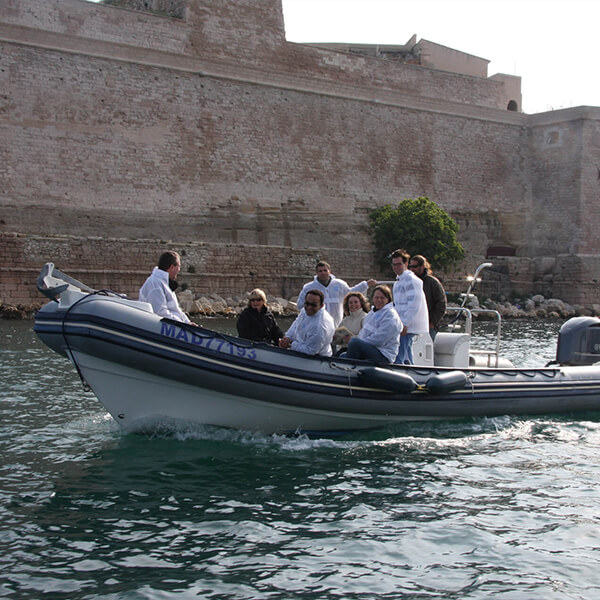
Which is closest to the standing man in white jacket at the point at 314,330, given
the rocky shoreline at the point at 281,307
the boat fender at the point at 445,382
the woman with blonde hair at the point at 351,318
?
the woman with blonde hair at the point at 351,318

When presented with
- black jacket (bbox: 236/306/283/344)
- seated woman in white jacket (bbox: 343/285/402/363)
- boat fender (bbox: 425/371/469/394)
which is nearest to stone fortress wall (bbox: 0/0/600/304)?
black jacket (bbox: 236/306/283/344)

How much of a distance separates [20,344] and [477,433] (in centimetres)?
923

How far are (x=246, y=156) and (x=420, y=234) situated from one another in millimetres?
6546

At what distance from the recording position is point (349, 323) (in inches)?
301

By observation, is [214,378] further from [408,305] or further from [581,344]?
[581,344]

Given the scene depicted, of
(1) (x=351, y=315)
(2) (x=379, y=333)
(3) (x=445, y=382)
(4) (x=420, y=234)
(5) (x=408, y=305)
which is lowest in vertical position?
(3) (x=445, y=382)

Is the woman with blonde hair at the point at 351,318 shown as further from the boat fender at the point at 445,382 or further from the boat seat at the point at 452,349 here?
the boat seat at the point at 452,349

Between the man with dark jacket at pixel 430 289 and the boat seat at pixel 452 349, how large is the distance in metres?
0.25

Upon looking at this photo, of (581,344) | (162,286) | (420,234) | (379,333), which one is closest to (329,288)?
(379,333)

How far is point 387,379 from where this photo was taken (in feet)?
22.3

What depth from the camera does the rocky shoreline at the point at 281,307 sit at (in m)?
19.8

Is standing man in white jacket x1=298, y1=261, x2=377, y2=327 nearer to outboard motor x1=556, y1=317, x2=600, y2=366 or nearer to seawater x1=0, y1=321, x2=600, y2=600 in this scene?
seawater x1=0, y1=321, x2=600, y2=600

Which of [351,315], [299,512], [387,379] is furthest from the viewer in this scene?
[351,315]

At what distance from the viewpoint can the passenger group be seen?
6.75 metres
